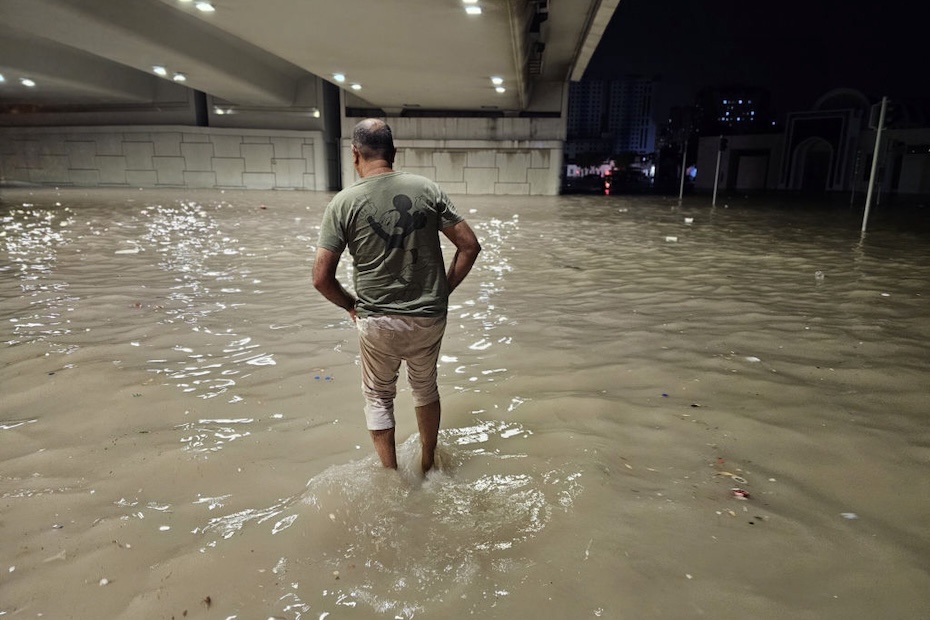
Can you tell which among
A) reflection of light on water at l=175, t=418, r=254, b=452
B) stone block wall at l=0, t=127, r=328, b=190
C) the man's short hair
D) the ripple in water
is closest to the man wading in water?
the man's short hair

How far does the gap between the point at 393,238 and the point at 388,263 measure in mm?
122

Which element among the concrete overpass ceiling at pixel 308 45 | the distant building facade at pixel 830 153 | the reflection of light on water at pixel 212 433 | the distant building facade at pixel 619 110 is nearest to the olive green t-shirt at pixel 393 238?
the reflection of light on water at pixel 212 433

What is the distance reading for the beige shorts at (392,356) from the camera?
264 centimetres

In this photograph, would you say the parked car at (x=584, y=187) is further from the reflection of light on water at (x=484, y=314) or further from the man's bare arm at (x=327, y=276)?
the man's bare arm at (x=327, y=276)

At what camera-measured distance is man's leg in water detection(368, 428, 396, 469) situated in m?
2.82

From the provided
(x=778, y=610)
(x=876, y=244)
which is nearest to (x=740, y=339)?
(x=778, y=610)

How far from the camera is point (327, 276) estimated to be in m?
2.57

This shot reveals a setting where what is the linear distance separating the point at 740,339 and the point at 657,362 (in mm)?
1131

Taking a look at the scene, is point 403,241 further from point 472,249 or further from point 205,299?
point 205,299

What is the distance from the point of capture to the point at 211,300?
648 centimetres

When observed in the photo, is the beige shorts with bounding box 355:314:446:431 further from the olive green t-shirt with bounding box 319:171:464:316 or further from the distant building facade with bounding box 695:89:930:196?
the distant building facade with bounding box 695:89:930:196

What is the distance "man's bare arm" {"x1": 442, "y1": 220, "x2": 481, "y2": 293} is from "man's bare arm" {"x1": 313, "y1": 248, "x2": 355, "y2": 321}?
21.8 inches

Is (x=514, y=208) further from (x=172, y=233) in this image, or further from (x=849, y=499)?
(x=849, y=499)

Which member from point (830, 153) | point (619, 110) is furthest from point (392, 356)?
point (619, 110)
